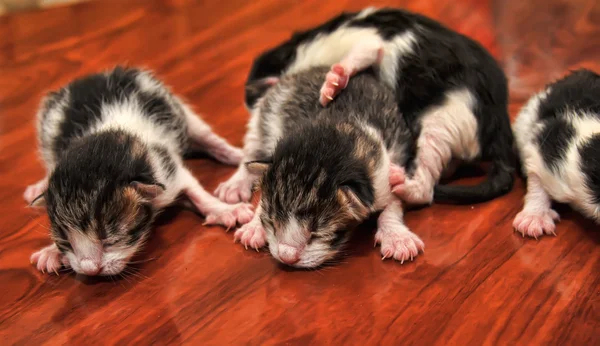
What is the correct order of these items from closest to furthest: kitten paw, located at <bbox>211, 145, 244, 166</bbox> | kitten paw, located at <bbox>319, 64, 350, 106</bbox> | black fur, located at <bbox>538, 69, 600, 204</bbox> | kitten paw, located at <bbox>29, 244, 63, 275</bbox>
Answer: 1. black fur, located at <bbox>538, 69, 600, 204</bbox>
2. kitten paw, located at <bbox>29, 244, 63, 275</bbox>
3. kitten paw, located at <bbox>319, 64, 350, 106</bbox>
4. kitten paw, located at <bbox>211, 145, 244, 166</bbox>

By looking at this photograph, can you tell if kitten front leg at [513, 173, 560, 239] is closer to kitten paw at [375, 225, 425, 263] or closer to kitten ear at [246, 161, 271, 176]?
kitten paw at [375, 225, 425, 263]

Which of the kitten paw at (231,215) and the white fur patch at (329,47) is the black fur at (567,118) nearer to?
the white fur patch at (329,47)

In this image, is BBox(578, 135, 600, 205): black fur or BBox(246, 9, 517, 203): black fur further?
BBox(246, 9, 517, 203): black fur

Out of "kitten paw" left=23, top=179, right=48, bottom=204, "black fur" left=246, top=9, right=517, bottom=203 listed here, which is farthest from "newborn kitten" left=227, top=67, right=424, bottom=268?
"kitten paw" left=23, top=179, right=48, bottom=204

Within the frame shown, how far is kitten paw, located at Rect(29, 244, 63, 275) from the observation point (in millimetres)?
2301

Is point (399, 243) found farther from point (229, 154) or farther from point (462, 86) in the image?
point (229, 154)

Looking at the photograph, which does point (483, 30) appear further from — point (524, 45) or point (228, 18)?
point (228, 18)

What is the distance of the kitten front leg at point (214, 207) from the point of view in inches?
98.7

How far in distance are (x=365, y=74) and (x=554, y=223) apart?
3.04ft

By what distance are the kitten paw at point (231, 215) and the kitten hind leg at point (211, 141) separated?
45 centimetres

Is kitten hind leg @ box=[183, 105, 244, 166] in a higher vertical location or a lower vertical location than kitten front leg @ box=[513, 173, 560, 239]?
higher

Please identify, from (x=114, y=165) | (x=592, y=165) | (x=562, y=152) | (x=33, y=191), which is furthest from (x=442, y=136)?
(x=33, y=191)

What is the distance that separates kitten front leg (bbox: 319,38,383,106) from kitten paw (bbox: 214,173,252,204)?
47 cm

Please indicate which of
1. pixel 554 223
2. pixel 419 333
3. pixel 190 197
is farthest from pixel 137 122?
pixel 554 223
